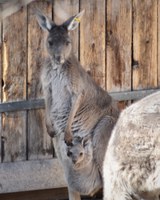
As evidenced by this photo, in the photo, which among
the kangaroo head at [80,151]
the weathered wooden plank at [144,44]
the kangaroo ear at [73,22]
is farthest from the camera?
the kangaroo ear at [73,22]

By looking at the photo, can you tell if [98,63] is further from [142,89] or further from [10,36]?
[10,36]

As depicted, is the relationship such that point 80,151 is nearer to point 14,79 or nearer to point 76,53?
point 76,53

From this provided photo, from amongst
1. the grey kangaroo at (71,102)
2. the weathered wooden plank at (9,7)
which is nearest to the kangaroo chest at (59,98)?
the grey kangaroo at (71,102)

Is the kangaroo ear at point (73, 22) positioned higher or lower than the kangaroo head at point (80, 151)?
higher

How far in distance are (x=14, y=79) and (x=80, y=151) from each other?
1.69m

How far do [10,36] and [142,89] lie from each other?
6.96 ft

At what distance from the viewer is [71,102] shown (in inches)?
366

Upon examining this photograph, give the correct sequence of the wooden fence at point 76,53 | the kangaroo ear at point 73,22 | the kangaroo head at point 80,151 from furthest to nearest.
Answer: the kangaroo ear at point 73,22 < the wooden fence at point 76,53 < the kangaroo head at point 80,151

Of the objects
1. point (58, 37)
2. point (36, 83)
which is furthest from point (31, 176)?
point (58, 37)

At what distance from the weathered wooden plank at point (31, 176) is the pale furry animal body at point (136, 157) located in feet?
13.3

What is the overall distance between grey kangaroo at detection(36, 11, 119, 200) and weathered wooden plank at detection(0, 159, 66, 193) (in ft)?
1.23

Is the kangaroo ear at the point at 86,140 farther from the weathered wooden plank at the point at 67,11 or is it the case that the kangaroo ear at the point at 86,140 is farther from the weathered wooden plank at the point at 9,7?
the weathered wooden plank at the point at 9,7

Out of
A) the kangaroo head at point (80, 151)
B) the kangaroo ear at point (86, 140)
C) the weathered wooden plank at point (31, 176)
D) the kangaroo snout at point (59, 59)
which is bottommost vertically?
the weathered wooden plank at point (31, 176)

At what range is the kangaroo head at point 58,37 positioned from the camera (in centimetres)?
920
